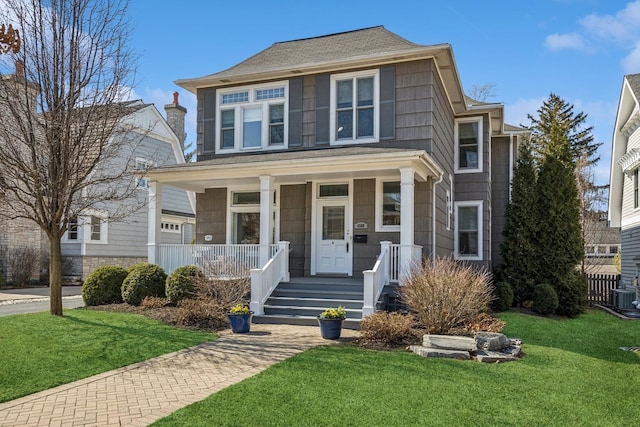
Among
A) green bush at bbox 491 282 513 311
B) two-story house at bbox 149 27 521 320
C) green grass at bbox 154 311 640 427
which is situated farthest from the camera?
green bush at bbox 491 282 513 311

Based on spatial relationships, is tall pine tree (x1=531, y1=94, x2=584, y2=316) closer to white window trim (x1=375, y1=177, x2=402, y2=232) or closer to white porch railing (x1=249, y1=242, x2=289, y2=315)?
white window trim (x1=375, y1=177, x2=402, y2=232)

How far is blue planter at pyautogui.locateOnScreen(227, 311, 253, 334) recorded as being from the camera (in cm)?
933

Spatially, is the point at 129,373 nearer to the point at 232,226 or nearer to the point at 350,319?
the point at 350,319

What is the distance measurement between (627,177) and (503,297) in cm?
979

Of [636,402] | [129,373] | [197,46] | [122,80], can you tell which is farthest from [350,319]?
[197,46]

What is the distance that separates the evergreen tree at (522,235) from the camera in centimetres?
1432

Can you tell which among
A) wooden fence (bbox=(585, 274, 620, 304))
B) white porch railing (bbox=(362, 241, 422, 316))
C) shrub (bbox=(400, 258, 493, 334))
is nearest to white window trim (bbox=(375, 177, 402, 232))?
white porch railing (bbox=(362, 241, 422, 316))

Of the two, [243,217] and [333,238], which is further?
[243,217]

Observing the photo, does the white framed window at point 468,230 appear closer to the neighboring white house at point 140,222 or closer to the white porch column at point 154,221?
the white porch column at point 154,221

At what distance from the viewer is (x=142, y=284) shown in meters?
11.8

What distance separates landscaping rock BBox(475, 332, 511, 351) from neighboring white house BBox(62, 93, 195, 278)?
1350 centimetres

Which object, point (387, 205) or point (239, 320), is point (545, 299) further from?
point (239, 320)

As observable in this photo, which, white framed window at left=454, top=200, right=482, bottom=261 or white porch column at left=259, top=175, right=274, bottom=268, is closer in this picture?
white porch column at left=259, top=175, right=274, bottom=268

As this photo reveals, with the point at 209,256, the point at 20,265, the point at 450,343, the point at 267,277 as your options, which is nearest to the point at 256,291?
the point at 267,277
